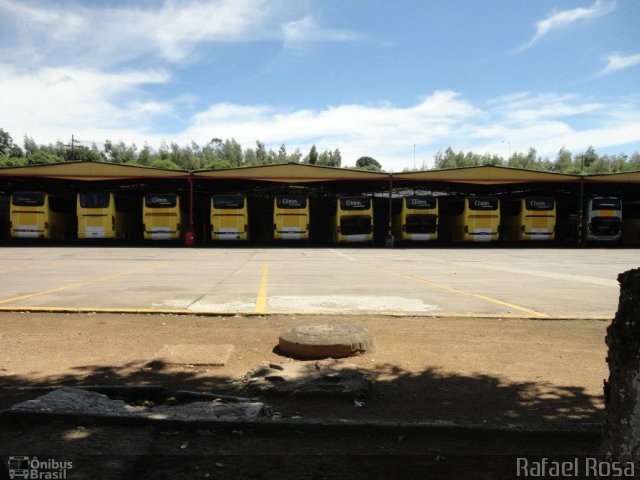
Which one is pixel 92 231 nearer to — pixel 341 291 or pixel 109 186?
pixel 109 186

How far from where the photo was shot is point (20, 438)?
279 centimetres

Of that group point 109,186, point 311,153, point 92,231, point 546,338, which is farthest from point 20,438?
point 311,153

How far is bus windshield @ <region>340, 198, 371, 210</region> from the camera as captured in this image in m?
28.0

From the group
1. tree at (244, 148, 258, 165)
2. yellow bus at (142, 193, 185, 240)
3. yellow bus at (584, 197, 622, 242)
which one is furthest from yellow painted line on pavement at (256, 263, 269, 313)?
tree at (244, 148, 258, 165)

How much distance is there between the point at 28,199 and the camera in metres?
25.8

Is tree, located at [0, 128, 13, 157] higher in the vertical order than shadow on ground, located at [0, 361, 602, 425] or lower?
higher

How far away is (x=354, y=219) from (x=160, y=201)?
11.4 m

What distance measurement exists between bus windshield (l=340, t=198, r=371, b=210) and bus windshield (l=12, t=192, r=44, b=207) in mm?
17034

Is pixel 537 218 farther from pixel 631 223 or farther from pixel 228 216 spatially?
pixel 228 216

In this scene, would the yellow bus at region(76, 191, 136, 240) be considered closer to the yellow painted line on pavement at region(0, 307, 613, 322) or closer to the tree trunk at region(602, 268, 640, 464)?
the yellow painted line on pavement at region(0, 307, 613, 322)

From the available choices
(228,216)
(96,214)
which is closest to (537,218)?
(228,216)

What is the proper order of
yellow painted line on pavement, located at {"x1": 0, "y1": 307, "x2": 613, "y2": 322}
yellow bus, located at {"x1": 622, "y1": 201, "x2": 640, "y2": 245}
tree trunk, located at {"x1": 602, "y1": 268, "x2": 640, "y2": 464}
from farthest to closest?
yellow bus, located at {"x1": 622, "y1": 201, "x2": 640, "y2": 245}
yellow painted line on pavement, located at {"x1": 0, "y1": 307, "x2": 613, "y2": 322}
tree trunk, located at {"x1": 602, "y1": 268, "x2": 640, "y2": 464}

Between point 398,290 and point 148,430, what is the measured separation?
22.0 feet

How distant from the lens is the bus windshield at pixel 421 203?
28.3 meters
